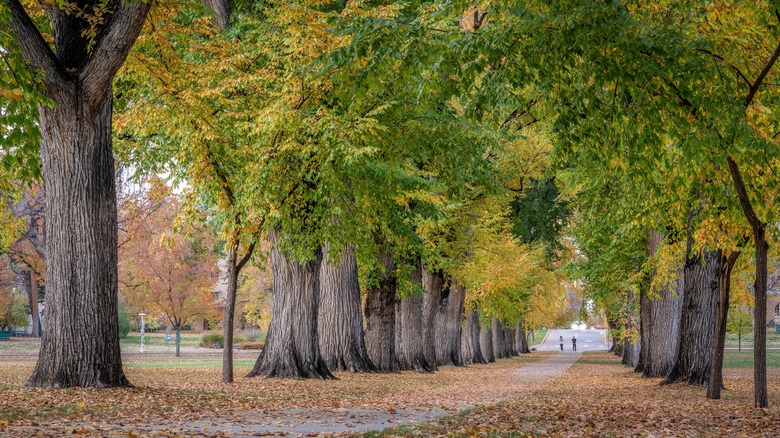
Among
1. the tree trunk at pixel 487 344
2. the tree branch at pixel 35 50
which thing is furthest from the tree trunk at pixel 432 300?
the tree branch at pixel 35 50

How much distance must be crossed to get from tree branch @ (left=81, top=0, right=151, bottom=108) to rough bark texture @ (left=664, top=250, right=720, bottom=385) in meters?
13.7

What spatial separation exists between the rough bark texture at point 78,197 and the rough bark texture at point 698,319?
44.7 ft

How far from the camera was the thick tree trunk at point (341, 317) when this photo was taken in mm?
24734

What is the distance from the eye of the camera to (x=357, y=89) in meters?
10.5

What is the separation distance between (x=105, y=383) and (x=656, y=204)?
966cm

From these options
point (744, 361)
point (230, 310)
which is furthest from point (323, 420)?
point (744, 361)

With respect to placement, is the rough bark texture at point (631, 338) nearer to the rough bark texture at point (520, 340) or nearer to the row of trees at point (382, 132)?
the row of trees at point (382, 132)

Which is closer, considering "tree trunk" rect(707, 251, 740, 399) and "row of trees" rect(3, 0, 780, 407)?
"row of trees" rect(3, 0, 780, 407)

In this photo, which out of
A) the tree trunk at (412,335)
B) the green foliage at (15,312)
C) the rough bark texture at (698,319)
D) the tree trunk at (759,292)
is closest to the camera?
the tree trunk at (759,292)

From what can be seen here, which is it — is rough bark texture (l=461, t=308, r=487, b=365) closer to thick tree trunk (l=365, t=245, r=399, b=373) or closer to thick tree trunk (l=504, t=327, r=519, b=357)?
thick tree trunk (l=504, t=327, r=519, b=357)

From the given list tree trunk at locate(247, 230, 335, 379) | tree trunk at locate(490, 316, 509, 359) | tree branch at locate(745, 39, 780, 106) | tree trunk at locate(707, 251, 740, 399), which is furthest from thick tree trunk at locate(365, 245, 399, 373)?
tree trunk at locate(490, 316, 509, 359)

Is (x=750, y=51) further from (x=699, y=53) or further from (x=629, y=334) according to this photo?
(x=629, y=334)

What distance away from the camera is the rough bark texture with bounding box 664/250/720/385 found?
2047 cm

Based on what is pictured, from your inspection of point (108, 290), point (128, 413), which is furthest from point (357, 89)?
point (108, 290)
